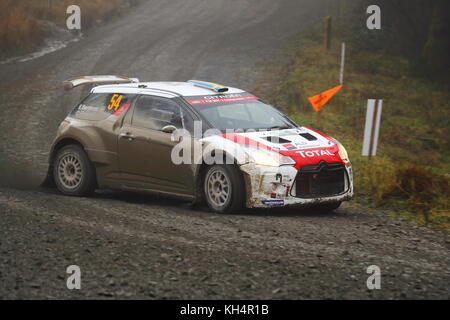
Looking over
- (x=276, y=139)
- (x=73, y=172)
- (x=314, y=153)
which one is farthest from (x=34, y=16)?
(x=314, y=153)

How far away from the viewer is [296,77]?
72.3ft

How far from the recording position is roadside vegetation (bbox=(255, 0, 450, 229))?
1041 centimetres

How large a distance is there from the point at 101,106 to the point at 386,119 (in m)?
10.8

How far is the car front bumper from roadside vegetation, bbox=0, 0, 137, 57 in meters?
17.4

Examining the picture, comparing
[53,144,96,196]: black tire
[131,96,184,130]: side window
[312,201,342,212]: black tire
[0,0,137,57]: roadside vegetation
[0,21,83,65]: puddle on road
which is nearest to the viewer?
[312,201,342,212]: black tire

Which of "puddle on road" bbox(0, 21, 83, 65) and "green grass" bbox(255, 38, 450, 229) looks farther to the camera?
"puddle on road" bbox(0, 21, 83, 65)

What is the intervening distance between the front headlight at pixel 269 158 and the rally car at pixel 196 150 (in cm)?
1

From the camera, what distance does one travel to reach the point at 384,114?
2036 centimetres

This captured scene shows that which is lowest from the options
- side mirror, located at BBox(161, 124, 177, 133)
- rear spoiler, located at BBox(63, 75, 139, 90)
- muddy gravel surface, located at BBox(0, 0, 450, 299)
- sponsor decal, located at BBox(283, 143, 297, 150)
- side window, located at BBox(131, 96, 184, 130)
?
muddy gravel surface, located at BBox(0, 0, 450, 299)

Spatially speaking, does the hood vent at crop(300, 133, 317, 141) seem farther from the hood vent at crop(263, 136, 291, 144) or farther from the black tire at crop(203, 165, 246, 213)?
the black tire at crop(203, 165, 246, 213)

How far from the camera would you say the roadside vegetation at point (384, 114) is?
10.4m

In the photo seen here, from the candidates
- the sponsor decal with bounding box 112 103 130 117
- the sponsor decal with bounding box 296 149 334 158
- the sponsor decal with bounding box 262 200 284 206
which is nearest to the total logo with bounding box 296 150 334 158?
the sponsor decal with bounding box 296 149 334 158

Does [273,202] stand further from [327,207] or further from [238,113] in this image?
[238,113]

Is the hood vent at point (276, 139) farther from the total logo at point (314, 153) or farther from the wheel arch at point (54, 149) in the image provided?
the wheel arch at point (54, 149)
